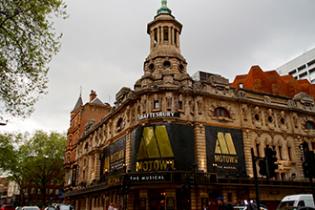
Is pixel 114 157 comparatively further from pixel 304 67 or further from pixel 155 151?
pixel 304 67

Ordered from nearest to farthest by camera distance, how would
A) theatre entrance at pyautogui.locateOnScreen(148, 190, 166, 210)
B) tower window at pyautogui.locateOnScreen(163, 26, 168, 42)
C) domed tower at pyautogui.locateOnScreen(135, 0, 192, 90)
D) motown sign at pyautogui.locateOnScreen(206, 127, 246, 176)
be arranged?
theatre entrance at pyautogui.locateOnScreen(148, 190, 166, 210) → motown sign at pyautogui.locateOnScreen(206, 127, 246, 176) → domed tower at pyautogui.locateOnScreen(135, 0, 192, 90) → tower window at pyautogui.locateOnScreen(163, 26, 168, 42)

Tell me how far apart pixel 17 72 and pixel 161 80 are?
18693 mm

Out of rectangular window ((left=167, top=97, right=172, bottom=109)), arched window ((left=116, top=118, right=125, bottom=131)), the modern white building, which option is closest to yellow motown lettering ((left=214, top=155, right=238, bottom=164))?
rectangular window ((left=167, top=97, right=172, bottom=109))

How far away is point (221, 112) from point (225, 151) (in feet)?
15.7

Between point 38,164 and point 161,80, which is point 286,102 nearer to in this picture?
point 161,80

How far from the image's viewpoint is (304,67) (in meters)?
89.6

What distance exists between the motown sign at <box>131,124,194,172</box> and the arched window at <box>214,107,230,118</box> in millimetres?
5117

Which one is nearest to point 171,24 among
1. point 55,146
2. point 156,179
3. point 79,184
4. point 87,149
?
point 156,179

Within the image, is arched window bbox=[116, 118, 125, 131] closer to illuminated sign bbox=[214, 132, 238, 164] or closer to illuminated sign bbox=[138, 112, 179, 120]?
illuminated sign bbox=[138, 112, 179, 120]

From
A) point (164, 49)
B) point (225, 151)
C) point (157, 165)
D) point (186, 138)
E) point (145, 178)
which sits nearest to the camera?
point (145, 178)

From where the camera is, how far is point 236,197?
31.4 meters

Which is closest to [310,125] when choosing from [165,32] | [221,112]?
[221,112]

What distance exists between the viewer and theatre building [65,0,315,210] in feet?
94.1

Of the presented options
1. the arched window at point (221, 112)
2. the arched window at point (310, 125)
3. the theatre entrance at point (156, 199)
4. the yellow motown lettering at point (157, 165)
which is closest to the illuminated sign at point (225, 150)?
the arched window at point (221, 112)
